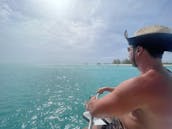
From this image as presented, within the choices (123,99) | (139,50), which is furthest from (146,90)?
(139,50)

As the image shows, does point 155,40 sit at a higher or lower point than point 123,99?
higher

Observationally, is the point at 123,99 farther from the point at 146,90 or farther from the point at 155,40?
the point at 155,40

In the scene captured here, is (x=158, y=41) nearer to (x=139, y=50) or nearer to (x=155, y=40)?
(x=155, y=40)

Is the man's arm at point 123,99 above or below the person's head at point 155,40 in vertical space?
below

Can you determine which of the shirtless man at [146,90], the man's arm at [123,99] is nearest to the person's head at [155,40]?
the shirtless man at [146,90]

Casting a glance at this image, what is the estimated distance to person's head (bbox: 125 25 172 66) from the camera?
1053mm

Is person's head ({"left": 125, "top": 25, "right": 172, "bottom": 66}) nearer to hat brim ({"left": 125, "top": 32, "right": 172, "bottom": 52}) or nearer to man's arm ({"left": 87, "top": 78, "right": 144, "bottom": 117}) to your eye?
hat brim ({"left": 125, "top": 32, "right": 172, "bottom": 52})

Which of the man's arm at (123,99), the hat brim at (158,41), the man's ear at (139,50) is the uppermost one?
the hat brim at (158,41)

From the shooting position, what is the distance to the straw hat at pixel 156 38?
Answer: 3.45 ft

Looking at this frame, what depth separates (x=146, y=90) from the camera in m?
0.92

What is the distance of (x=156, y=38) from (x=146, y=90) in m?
0.34

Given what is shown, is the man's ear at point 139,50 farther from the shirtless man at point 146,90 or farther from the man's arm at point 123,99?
the man's arm at point 123,99

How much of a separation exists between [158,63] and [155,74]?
113 mm

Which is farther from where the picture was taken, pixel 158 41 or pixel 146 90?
pixel 158 41
